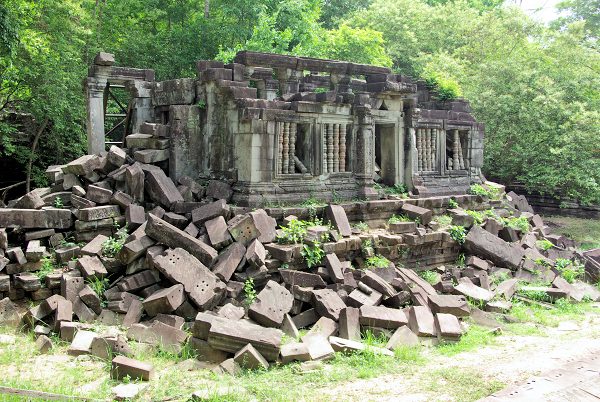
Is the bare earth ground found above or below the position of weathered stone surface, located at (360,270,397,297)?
below

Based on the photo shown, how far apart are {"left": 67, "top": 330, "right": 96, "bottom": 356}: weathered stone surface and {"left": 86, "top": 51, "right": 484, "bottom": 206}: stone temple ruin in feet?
12.7

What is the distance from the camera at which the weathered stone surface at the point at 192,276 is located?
26.0ft

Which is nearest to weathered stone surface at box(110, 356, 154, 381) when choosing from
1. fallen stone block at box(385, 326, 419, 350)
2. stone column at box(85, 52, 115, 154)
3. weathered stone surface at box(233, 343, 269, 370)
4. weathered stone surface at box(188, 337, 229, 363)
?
weathered stone surface at box(188, 337, 229, 363)

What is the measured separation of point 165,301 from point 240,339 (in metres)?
1.52

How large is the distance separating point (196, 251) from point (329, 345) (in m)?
2.63

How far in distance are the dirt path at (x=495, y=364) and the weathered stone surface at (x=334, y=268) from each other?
2.10 meters

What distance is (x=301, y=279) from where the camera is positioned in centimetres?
887

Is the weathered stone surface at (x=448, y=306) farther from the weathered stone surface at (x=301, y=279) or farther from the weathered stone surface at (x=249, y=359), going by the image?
the weathered stone surface at (x=249, y=359)

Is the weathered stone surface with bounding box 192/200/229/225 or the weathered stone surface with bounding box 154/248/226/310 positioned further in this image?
the weathered stone surface with bounding box 192/200/229/225

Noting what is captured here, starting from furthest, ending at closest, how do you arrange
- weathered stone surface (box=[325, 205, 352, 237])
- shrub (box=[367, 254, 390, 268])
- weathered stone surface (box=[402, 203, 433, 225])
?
weathered stone surface (box=[402, 203, 433, 225])
weathered stone surface (box=[325, 205, 352, 237])
shrub (box=[367, 254, 390, 268])

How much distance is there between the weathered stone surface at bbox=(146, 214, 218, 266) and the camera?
8531 mm

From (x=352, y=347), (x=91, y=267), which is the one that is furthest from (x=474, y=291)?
(x=91, y=267)

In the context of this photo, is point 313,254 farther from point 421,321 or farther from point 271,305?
point 421,321

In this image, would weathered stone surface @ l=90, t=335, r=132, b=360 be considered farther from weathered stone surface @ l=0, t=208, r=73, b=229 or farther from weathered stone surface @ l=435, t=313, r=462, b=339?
weathered stone surface @ l=435, t=313, r=462, b=339
